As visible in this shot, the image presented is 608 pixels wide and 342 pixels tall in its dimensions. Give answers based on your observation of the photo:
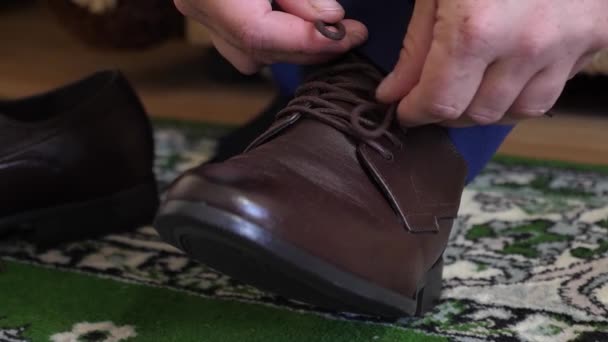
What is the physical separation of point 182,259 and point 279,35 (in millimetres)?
265

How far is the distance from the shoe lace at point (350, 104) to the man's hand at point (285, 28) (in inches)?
0.8

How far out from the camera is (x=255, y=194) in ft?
1.44

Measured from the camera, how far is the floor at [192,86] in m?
1.03

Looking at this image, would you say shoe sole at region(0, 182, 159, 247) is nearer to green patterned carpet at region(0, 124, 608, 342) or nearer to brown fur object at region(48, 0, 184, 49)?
green patterned carpet at region(0, 124, 608, 342)

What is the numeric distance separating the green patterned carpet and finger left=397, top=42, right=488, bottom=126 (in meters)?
0.17

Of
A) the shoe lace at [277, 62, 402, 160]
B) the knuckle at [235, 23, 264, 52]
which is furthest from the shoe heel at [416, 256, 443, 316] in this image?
the knuckle at [235, 23, 264, 52]

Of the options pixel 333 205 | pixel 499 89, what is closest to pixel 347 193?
pixel 333 205

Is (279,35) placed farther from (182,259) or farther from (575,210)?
(575,210)

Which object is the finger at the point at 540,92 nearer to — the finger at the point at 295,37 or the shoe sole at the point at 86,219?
the finger at the point at 295,37

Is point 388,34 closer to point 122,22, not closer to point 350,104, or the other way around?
point 350,104

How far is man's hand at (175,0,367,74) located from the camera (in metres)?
0.52

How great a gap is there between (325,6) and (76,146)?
0.33 meters

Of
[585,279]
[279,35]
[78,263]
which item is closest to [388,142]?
[279,35]

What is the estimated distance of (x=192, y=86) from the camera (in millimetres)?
1415
